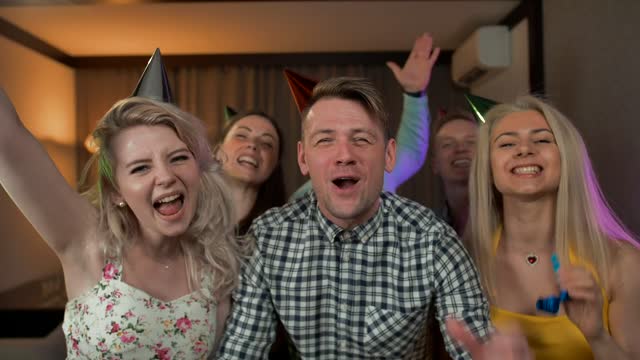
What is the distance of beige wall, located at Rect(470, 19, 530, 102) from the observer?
127 inches

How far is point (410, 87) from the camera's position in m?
2.14

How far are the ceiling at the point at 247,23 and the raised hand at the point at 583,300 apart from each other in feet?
7.31

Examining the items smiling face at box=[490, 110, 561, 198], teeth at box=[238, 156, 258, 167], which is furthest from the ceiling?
smiling face at box=[490, 110, 561, 198]

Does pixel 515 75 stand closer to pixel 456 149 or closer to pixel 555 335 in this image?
pixel 456 149

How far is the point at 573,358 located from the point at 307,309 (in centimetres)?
75

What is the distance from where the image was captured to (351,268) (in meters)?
1.44

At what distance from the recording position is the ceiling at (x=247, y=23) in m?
3.14

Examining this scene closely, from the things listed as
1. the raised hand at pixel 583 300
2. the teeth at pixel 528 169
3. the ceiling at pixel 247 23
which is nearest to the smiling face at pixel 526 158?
the teeth at pixel 528 169

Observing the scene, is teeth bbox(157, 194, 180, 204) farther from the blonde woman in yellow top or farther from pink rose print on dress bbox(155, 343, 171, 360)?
the blonde woman in yellow top

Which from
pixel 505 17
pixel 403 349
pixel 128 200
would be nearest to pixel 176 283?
pixel 128 200

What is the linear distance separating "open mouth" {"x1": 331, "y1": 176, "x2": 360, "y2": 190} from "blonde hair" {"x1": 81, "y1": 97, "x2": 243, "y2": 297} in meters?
0.35

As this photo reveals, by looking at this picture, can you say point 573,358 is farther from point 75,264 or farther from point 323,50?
point 323,50

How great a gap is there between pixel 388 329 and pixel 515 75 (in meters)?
2.58

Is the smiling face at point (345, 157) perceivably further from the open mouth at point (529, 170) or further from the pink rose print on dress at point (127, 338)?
the pink rose print on dress at point (127, 338)
